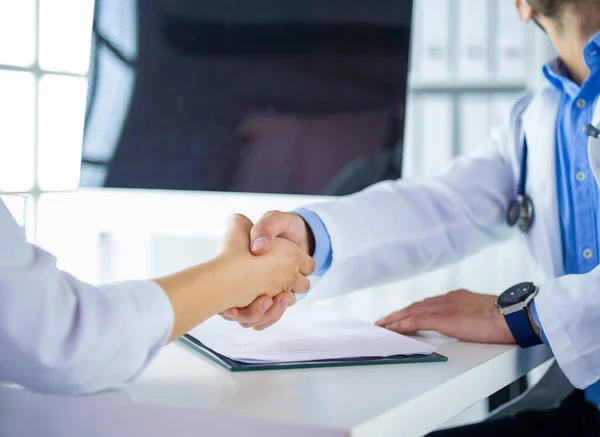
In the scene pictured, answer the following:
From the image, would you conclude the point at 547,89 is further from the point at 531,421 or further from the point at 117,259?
the point at 117,259

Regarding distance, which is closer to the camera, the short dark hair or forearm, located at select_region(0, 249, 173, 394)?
forearm, located at select_region(0, 249, 173, 394)

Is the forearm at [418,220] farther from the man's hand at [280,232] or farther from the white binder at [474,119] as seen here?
the white binder at [474,119]

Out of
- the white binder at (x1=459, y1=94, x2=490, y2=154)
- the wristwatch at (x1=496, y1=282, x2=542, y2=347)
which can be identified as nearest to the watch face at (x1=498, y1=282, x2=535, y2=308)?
the wristwatch at (x1=496, y1=282, x2=542, y2=347)

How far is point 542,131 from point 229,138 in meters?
0.61

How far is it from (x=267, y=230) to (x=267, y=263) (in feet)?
0.32

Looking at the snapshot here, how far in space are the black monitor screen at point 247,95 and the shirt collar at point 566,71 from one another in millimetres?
278

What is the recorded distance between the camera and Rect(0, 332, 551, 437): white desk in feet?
2.27

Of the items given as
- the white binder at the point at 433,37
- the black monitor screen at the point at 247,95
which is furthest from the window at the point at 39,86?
the white binder at the point at 433,37

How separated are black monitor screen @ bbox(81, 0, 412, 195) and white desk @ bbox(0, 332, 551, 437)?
737 millimetres

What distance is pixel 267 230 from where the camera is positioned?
110 cm

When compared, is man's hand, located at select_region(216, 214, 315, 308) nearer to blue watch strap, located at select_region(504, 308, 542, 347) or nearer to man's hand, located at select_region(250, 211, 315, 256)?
man's hand, located at select_region(250, 211, 315, 256)

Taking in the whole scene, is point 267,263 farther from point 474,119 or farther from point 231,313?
point 474,119

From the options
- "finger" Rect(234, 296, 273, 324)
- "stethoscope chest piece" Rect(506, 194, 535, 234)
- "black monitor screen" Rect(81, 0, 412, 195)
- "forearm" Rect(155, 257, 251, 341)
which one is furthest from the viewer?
"black monitor screen" Rect(81, 0, 412, 195)

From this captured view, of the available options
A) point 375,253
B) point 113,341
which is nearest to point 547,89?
point 375,253
